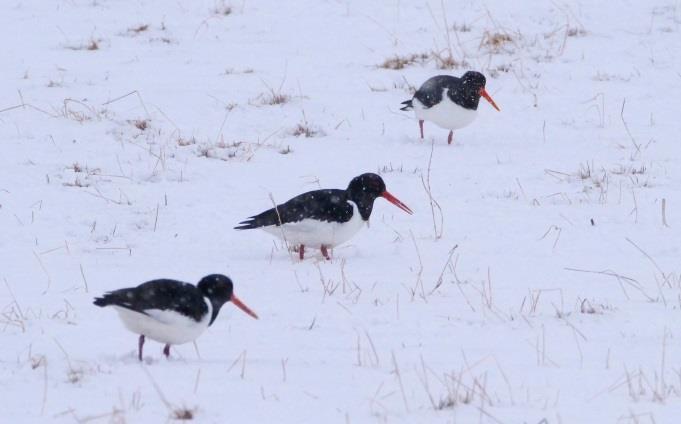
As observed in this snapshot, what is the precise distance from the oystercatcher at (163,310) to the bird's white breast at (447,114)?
6358 millimetres

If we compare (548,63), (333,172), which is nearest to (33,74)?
(333,172)

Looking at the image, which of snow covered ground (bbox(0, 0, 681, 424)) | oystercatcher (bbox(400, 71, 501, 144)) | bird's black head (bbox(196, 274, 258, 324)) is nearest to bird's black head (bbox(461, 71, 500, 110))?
oystercatcher (bbox(400, 71, 501, 144))

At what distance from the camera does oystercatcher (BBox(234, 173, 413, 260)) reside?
29.8 feet

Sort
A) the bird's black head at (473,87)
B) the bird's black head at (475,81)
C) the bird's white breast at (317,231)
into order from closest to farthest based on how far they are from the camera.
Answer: the bird's white breast at (317,231)
the bird's black head at (473,87)
the bird's black head at (475,81)

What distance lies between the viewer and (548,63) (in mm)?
15070

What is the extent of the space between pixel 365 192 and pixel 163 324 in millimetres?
3520

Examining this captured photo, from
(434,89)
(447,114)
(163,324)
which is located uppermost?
(434,89)

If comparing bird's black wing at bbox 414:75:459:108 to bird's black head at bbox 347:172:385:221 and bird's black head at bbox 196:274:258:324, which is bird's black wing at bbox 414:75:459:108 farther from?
bird's black head at bbox 196:274:258:324

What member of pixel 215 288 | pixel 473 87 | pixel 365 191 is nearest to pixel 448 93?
pixel 473 87

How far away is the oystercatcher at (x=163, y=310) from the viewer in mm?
6355

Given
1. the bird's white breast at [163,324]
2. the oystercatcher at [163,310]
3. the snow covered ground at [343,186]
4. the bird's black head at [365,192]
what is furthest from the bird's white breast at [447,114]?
the bird's white breast at [163,324]

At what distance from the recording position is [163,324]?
6371 millimetres

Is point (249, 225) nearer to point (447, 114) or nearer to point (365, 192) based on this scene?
point (365, 192)

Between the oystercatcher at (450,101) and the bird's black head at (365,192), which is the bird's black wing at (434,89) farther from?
the bird's black head at (365,192)
